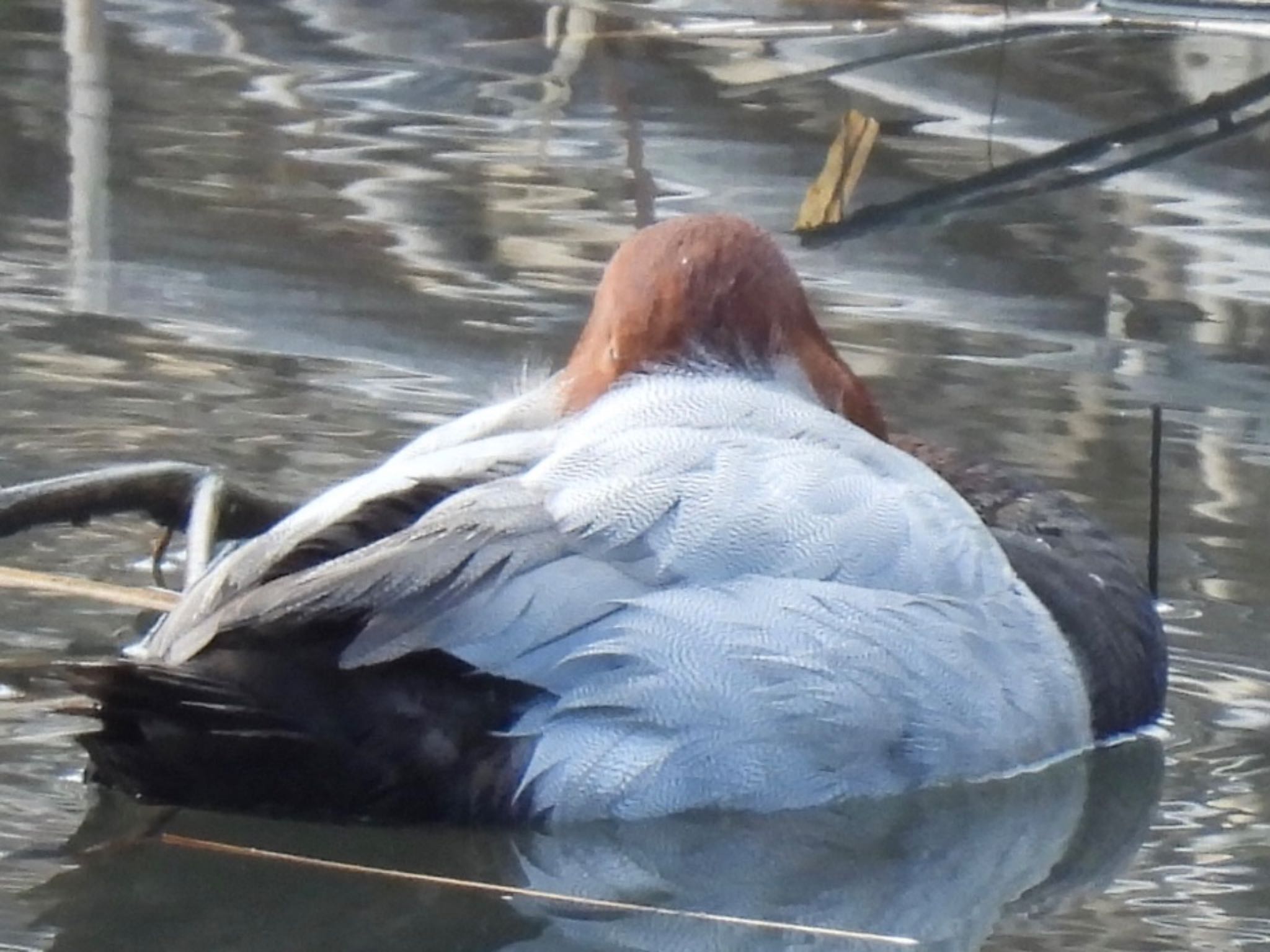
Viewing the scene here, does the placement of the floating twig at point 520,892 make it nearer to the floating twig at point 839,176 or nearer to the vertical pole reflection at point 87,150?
the vertical pole reflection at point 87,150

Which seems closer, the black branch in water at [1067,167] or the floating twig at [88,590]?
the floating twig at [88,590]

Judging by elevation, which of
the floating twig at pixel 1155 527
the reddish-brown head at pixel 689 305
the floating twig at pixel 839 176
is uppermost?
the reddish-brown head at pixel 689 305

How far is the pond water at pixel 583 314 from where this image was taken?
356 centimetres

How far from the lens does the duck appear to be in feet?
11.6

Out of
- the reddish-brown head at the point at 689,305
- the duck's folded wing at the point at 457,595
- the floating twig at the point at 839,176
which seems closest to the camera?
the duck's folded wing at the point at 457,595

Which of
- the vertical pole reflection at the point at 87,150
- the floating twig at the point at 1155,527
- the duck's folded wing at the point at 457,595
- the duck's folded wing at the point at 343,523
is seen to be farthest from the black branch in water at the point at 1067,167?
the duck's folded wing at the point at 457,595

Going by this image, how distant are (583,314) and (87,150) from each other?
1.79 m

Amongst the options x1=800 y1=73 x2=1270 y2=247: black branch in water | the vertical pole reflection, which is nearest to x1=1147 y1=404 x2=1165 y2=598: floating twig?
x1=800 y1=73 x2=1270 y2=247: black branch in water

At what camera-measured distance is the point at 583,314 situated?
6117mm

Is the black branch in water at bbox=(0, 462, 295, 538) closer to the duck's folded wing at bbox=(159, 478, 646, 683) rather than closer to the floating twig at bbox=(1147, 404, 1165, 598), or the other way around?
the duck's folded wing at bbox=(159, 478, 646, 683)

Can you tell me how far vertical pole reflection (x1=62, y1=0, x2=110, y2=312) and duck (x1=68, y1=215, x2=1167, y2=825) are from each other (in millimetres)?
2250

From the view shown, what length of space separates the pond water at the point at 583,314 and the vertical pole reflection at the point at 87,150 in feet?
0.05

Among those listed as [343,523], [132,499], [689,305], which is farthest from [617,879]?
[132,499]

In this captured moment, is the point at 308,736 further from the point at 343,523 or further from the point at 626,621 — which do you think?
the point at 626,621
